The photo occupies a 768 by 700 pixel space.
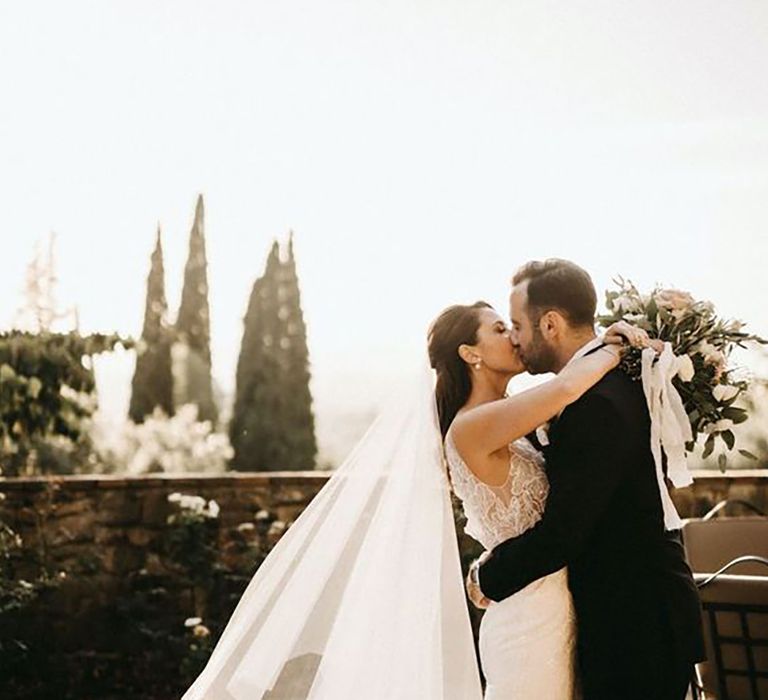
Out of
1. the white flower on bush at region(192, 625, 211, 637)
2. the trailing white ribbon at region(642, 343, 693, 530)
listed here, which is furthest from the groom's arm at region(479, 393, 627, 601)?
the white flower on bush at region(192, 625, 211, 637)

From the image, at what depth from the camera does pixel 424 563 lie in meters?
2.58

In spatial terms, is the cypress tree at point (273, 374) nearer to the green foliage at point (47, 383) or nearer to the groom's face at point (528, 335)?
the green foliage at point (47, 383)

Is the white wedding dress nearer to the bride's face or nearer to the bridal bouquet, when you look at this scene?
the bride's face

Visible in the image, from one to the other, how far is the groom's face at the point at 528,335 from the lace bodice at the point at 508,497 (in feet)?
0.78

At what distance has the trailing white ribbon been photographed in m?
2.24

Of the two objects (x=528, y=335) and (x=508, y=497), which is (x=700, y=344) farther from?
(x=508, y=497)

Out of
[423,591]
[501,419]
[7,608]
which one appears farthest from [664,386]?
[7,608]

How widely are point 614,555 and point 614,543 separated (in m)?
0.03

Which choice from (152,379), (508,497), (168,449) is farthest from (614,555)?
(152,379)

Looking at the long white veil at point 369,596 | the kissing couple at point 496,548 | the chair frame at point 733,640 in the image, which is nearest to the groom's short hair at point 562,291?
the kissing couple at point 496,548

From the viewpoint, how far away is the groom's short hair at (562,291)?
7.94 ft

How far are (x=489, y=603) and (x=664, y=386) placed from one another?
74 centimetres

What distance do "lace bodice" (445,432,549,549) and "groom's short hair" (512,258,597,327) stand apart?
38 centimetres

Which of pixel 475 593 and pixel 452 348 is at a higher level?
pixel 452 348
